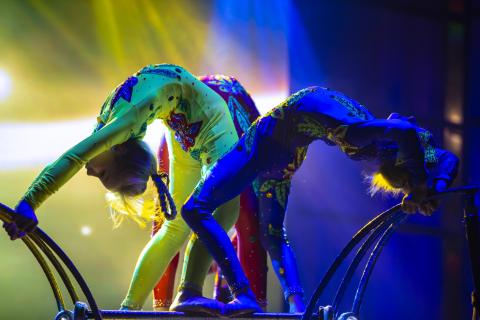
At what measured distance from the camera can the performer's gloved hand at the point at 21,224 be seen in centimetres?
175

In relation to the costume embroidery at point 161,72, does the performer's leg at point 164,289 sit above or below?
below

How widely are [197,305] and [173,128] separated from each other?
64cm

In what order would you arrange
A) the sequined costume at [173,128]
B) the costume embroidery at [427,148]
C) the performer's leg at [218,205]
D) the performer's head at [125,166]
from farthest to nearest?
the performer's head at [125,166] < the sequined costume at [173,128] < the performer's leg at [218,205] < the costume embroidery at [427,148]

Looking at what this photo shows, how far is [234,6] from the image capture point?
407cm

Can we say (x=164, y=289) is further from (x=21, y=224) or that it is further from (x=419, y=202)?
(x=419, y=202)

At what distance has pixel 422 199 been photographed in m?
1.74

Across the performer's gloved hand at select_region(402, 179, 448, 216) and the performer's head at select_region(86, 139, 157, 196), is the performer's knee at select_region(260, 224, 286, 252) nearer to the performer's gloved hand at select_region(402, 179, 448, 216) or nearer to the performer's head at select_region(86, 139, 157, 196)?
the performer's head at select_region(86, 139, 157, 196)

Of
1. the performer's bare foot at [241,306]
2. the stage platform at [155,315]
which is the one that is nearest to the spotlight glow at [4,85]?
the stage platform at [155,315]

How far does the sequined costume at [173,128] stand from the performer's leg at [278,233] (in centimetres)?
12

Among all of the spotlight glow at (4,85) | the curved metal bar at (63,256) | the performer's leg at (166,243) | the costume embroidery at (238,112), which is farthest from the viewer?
the spotlight glow at (4,85)

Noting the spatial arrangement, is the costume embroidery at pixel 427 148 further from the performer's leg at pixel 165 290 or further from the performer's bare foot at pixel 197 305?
the performer's leg at pixel 165 290

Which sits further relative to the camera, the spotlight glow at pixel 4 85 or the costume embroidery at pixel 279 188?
the spotlight glow at pixel 4 85

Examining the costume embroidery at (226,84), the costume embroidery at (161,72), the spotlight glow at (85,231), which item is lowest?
the spotlight glow at (85,231)

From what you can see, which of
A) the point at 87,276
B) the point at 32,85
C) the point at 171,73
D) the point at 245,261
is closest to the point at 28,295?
the point at 87,276
